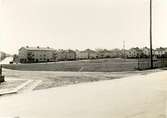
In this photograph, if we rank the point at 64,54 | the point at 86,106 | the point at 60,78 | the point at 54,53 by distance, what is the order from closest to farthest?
the point at 86,106 → the point at 60,78 → the point at 54,53 → the point at 64,54

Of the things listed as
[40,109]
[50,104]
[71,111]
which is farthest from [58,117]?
[50,104]

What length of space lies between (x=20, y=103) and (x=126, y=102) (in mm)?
3127

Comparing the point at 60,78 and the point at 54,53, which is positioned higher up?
the point at 54,53

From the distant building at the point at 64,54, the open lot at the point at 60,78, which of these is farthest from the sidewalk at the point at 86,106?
the distant building at the point at 64,54

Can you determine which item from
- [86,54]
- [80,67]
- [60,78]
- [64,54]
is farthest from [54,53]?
[60,78]

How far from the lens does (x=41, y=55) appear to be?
3310 inches

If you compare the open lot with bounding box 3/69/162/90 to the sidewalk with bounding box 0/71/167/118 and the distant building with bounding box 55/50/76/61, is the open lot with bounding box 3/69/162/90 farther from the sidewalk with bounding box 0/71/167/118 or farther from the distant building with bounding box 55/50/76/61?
the distant building with bounding box 55/50/76/61

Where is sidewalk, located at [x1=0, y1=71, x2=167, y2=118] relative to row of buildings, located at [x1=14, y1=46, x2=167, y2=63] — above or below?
below

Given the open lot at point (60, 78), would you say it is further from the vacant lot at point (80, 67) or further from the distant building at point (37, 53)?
the distant building at point (37, 53)

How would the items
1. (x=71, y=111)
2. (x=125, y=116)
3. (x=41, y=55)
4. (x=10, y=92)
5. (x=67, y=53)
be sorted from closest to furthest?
(x=125, y=116), (x=71, y=111), (x=10, y=92), (x=41, y=55), (x=67, y=53)

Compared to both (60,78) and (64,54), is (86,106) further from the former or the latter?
(64,54)

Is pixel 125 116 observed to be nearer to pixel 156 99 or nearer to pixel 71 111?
pixel 71 111

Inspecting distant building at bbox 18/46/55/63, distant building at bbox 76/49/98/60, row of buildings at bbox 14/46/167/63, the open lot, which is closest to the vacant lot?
the open lot

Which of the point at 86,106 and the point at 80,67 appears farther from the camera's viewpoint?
the point at 80,67
